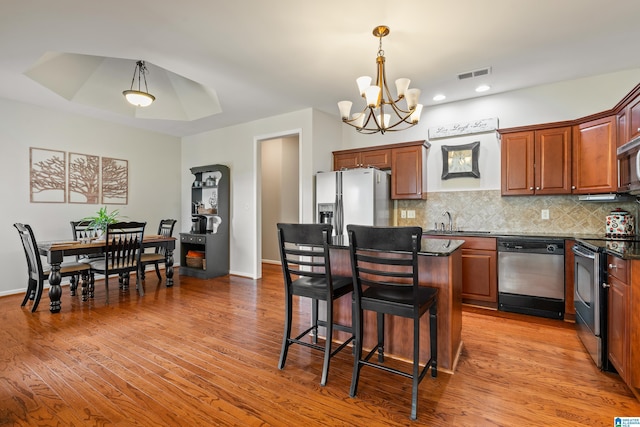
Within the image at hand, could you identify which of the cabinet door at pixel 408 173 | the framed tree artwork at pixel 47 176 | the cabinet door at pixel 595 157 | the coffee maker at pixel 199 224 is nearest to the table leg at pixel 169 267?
the coffee maker at pixel 199 224

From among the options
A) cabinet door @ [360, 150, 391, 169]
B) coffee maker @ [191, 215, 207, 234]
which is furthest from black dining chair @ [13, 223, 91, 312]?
cabinet door @ [360, 150, 391, 169]

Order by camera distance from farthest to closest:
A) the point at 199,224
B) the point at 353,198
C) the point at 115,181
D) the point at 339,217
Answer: the point at 199,224, the point at 115,181, the point at 339,217, the point at 353,198

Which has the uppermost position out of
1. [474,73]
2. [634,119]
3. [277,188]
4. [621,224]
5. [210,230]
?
[474,73]

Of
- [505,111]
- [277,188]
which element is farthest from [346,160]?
[277,188]

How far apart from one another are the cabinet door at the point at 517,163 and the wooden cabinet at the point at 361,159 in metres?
1.48

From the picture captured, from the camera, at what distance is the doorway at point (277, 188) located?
689 cm

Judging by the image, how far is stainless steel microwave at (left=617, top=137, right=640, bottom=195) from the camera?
8.66 feet

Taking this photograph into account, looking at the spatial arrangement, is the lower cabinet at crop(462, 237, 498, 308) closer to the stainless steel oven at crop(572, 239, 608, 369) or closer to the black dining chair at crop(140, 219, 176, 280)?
the stainless steel oven at crop(572, 239, 608, 369)

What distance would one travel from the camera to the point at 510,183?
385cm

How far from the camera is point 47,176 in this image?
4672 millimetres

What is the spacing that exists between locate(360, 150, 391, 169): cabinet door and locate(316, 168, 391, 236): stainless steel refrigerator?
158 mm

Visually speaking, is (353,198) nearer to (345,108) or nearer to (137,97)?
(345,108)

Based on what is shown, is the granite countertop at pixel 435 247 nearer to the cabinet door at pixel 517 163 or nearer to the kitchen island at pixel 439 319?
the kitchen island at pixel 439 319

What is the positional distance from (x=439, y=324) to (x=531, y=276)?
5.90ft
